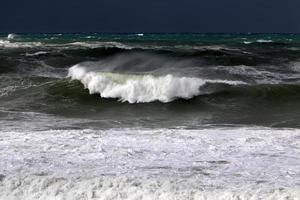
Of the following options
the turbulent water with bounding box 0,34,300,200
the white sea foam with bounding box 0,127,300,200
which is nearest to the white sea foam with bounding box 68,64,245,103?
the turbulent water with bounding box 0,34,300,200

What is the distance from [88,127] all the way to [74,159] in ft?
8.81

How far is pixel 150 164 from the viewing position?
18.6 ft

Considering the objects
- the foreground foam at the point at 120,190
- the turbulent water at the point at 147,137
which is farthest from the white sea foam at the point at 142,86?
the foreground foam at the point at 120,190

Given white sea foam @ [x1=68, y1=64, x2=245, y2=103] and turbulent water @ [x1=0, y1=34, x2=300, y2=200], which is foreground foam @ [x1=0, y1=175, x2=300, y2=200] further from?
white sea foam @ [x1=68, y1=64, x2=245, y2=103]

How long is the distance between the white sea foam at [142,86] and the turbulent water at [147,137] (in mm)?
27

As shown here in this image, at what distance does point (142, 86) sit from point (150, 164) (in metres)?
8.10

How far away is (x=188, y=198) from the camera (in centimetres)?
456

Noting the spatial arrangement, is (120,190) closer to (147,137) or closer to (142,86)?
(147,137)

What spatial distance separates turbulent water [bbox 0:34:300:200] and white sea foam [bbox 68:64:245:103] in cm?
3

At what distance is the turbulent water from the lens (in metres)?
4.84

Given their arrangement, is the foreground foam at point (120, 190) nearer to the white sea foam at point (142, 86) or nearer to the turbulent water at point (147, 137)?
the turbulent water at point (147, 137)

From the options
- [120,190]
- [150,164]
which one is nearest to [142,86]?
[150,164]

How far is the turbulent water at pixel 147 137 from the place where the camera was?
190 inches

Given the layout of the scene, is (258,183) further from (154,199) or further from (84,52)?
(84,52)
